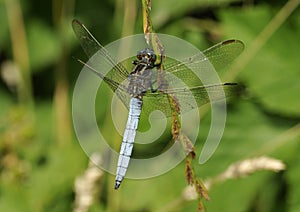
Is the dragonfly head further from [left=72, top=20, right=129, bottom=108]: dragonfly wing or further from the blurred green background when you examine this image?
the blurred green background

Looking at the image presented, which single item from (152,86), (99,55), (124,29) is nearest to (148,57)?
(152,86)

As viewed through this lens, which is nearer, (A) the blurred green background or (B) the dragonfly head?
(B) the dragonfly head

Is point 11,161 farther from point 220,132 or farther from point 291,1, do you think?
point 291,1

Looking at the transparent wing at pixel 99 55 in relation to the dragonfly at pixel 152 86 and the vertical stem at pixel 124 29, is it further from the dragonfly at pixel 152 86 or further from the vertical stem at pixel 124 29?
the vertical stem at pixel 124 29

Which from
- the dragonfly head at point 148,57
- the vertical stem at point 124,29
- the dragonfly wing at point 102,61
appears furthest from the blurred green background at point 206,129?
the dragonfly head at point 148,57

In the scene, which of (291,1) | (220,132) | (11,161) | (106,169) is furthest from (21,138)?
(291,1)

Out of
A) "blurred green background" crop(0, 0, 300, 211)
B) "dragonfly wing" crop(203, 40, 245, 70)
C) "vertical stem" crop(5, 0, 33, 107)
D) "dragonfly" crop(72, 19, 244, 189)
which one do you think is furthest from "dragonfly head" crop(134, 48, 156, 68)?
"vertical stem" crop(5, 0, 33, 107)
